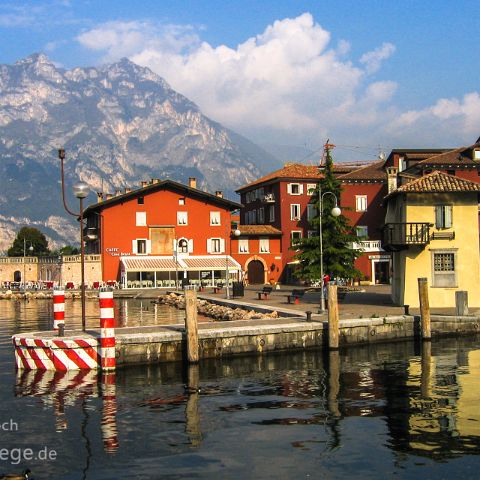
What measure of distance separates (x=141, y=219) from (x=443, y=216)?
44897 millimetres

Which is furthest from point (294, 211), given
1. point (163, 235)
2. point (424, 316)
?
point (424, 316)

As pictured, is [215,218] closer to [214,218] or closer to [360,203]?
[214,218]

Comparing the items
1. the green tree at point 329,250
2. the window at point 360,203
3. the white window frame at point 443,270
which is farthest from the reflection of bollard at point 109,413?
the window at point 360,203

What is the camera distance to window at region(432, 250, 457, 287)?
3609 cm

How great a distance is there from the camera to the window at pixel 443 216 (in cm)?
3650

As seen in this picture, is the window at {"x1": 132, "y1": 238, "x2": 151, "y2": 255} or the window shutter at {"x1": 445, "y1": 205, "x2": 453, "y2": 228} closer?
the window shutter at {"x1": 445, "y1": 205, "x2": 453, "y2": 228}

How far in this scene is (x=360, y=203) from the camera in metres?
75.2

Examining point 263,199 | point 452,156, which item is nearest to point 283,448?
point 452,156

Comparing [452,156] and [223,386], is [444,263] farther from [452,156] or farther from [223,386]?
[452,156]

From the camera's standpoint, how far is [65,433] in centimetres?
1608

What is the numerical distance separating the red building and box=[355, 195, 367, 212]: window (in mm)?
13417

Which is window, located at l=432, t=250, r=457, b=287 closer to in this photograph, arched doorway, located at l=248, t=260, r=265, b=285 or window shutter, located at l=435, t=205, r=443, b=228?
window shutter, located at l=435, t=205, r=443, b=228

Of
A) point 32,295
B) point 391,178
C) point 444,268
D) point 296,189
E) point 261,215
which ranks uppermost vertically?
point 296,189

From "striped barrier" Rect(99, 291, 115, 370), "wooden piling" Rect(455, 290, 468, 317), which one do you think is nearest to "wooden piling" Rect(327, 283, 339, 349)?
"wooden piling" Rect(455, 290, 468, 317)
